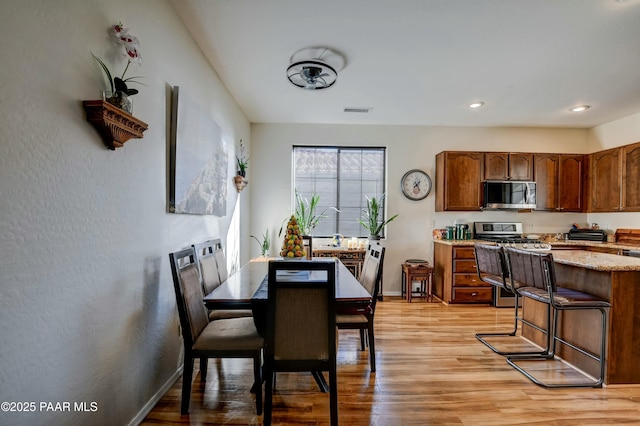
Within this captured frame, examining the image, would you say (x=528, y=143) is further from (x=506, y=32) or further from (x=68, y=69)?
(x=68, y=69)

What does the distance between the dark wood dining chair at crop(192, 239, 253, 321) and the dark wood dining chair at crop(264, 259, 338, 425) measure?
2.31ft

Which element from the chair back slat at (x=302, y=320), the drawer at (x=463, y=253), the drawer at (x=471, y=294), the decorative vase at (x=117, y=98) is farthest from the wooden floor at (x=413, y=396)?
the decorative vase at (x=117, y=98)

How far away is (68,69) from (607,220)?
6475 mm

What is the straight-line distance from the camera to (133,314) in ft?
5.72

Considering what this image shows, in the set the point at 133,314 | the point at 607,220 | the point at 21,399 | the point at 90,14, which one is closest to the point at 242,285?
the point at 133,314

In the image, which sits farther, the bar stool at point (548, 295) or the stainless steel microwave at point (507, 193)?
the stainless steel microwave at point (507, 193)

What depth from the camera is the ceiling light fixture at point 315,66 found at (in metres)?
2.80

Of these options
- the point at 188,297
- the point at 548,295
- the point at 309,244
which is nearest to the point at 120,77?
the point at 188,297

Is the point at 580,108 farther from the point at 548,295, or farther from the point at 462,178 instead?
the point at 548,295

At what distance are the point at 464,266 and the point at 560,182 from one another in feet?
7.06

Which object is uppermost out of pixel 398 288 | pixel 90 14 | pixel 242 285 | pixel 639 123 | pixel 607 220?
pixel 639 123

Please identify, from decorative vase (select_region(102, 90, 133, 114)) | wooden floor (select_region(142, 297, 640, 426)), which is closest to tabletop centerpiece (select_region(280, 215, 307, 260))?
wooden floor (select_region(142, 297, 640, 426))

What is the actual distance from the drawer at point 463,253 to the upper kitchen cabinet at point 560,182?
144 cm

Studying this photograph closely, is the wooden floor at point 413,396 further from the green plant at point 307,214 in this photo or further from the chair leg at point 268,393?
the green plant at point 307,214
